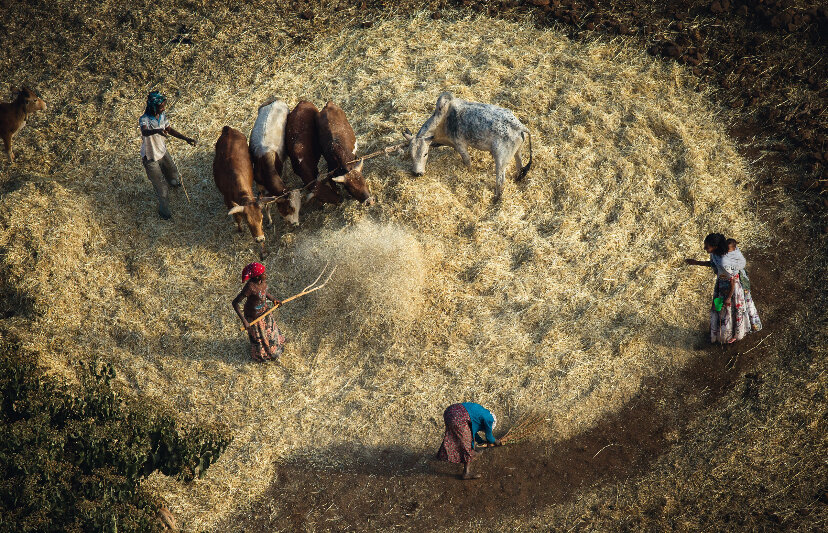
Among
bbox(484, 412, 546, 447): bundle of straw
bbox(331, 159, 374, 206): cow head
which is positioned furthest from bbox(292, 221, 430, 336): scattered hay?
bbox(484, 412, 546, 447): bundle of straw

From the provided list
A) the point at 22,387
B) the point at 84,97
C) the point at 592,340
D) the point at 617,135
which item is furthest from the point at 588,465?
the point at 84,97

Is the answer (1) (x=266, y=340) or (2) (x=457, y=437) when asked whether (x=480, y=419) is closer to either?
(2) (x=457, y=437)

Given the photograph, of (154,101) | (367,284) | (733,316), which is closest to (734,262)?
(733,316)

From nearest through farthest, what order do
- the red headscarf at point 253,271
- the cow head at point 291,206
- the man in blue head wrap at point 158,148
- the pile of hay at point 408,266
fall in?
the red headscarf at point 253,271 < the pile of hay at point 408,266 < the man in blue head wrap at point 158,148 < the cow head at point 291,206

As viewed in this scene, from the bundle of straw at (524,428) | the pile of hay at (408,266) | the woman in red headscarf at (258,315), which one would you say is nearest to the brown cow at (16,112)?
the pile of hay at (408,266)

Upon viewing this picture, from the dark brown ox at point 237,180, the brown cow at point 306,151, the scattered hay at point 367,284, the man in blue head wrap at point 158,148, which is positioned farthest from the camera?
the brown cow at point 306,151

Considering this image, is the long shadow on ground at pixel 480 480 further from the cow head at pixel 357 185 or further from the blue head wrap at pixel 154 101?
the blue head wrap at pixel 154 101
